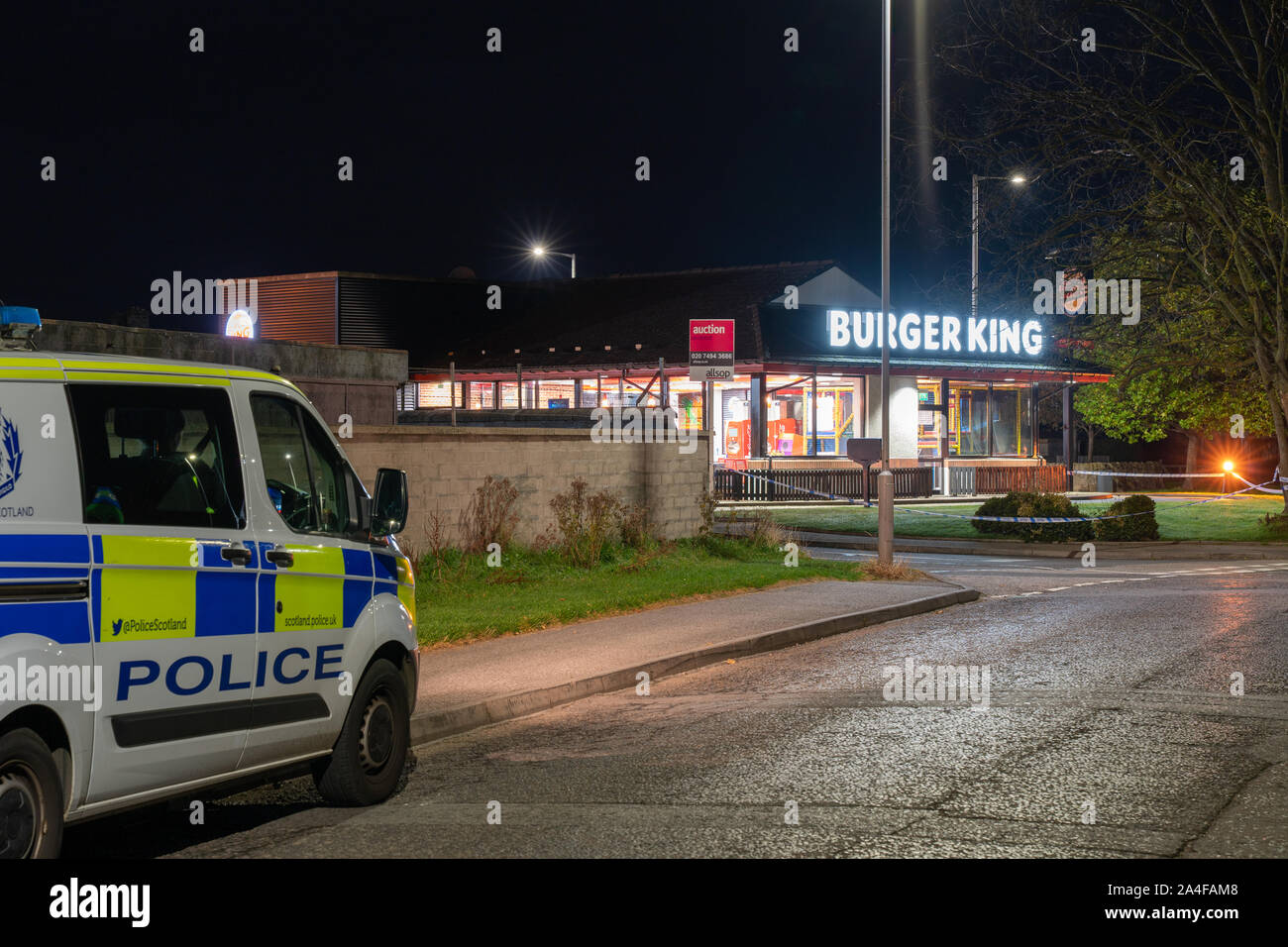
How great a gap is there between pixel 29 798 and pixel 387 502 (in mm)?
2605

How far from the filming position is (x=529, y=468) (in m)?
19.4

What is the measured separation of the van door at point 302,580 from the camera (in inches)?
257

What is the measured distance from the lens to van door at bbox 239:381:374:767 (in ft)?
21.4

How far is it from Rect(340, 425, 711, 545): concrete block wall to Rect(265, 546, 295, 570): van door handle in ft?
29.4

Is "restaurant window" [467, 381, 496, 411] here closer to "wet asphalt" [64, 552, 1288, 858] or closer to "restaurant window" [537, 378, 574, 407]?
"restaurant window" [537, 378, 574, 407]

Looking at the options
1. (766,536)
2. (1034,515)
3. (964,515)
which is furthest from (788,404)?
(766,536)

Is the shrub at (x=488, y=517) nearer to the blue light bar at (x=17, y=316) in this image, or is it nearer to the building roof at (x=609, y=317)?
the blue light bar at (x=17, y=316)

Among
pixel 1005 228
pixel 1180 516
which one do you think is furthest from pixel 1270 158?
pixel 1180 516

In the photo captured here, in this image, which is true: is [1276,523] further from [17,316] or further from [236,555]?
[17,316]

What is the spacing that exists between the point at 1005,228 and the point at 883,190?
33.8 ft

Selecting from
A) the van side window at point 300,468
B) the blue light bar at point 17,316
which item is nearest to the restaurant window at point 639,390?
the van side window at point 300,468

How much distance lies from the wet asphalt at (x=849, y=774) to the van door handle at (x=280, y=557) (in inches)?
48.5

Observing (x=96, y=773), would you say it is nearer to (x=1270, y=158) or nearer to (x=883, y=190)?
(x=883, y=190)
